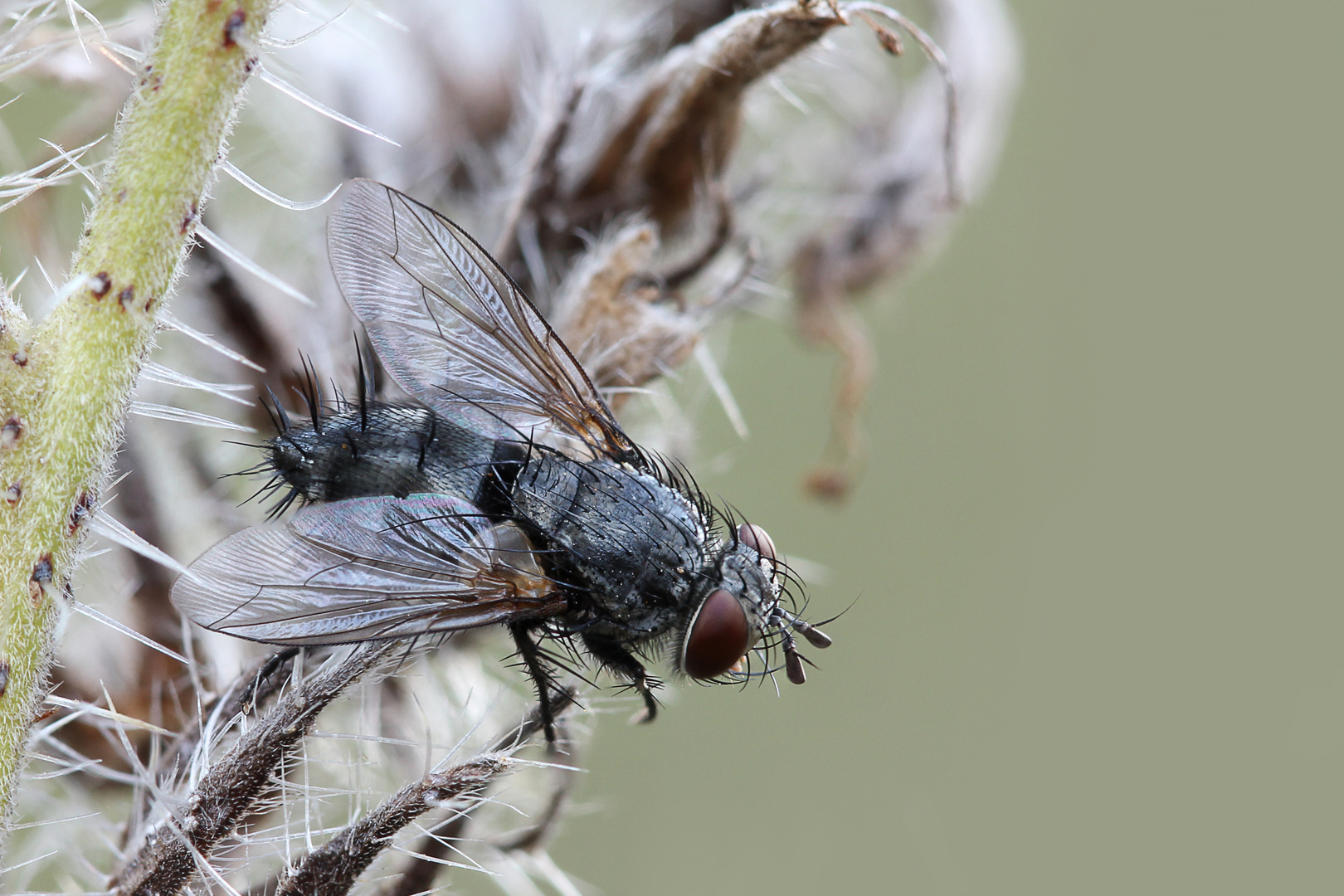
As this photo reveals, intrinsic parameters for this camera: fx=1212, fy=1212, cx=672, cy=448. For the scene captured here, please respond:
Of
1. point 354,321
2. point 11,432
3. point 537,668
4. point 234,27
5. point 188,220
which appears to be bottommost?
point 537,668

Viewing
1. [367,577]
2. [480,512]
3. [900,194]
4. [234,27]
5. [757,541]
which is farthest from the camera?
[900,194]

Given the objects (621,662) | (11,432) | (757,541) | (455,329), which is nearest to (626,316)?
(455,329)

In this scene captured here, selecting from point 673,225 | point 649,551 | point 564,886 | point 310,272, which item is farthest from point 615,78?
point 564,886

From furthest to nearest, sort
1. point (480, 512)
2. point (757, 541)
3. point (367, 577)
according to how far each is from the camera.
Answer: point (757, 541) → point (480, 512) → point (367, 577)

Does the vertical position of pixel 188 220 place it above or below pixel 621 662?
above

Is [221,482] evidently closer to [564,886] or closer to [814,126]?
[564,886]

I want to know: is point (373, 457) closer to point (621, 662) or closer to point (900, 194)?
point (621, 662)
